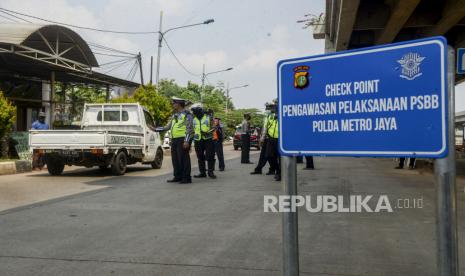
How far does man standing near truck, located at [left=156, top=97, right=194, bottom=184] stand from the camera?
9.18 metres

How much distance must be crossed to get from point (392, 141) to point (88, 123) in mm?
11464

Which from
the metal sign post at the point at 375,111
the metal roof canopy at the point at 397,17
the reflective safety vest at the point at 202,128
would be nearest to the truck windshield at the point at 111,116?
the reflective safety vest at the point at 202,128

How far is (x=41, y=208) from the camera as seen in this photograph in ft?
20.6

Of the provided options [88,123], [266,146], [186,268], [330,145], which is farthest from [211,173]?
[330,145]

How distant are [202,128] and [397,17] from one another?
5.36 meters

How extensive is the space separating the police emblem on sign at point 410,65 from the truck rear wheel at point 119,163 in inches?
375

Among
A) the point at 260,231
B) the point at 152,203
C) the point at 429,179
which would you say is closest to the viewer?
the point at 260,231

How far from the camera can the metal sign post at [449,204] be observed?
184 cm

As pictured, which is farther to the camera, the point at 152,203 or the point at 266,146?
the point at 266,146

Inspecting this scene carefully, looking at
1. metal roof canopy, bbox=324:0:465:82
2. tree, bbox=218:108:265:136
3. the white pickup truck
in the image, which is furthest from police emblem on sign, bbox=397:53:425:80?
tree, bbox=218:108:265:136

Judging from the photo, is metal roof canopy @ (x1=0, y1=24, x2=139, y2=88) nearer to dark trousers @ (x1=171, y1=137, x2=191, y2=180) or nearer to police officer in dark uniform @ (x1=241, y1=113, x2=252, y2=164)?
police officer in dark uniform @ (x1=241, y1=113, x2=252, y2=164)

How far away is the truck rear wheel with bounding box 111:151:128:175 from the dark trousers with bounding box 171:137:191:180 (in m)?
2.09

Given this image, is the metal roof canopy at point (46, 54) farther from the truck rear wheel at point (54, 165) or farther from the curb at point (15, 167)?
the truck rear wheel at point (54, 165)

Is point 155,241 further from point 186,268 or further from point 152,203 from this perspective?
point 152,203
